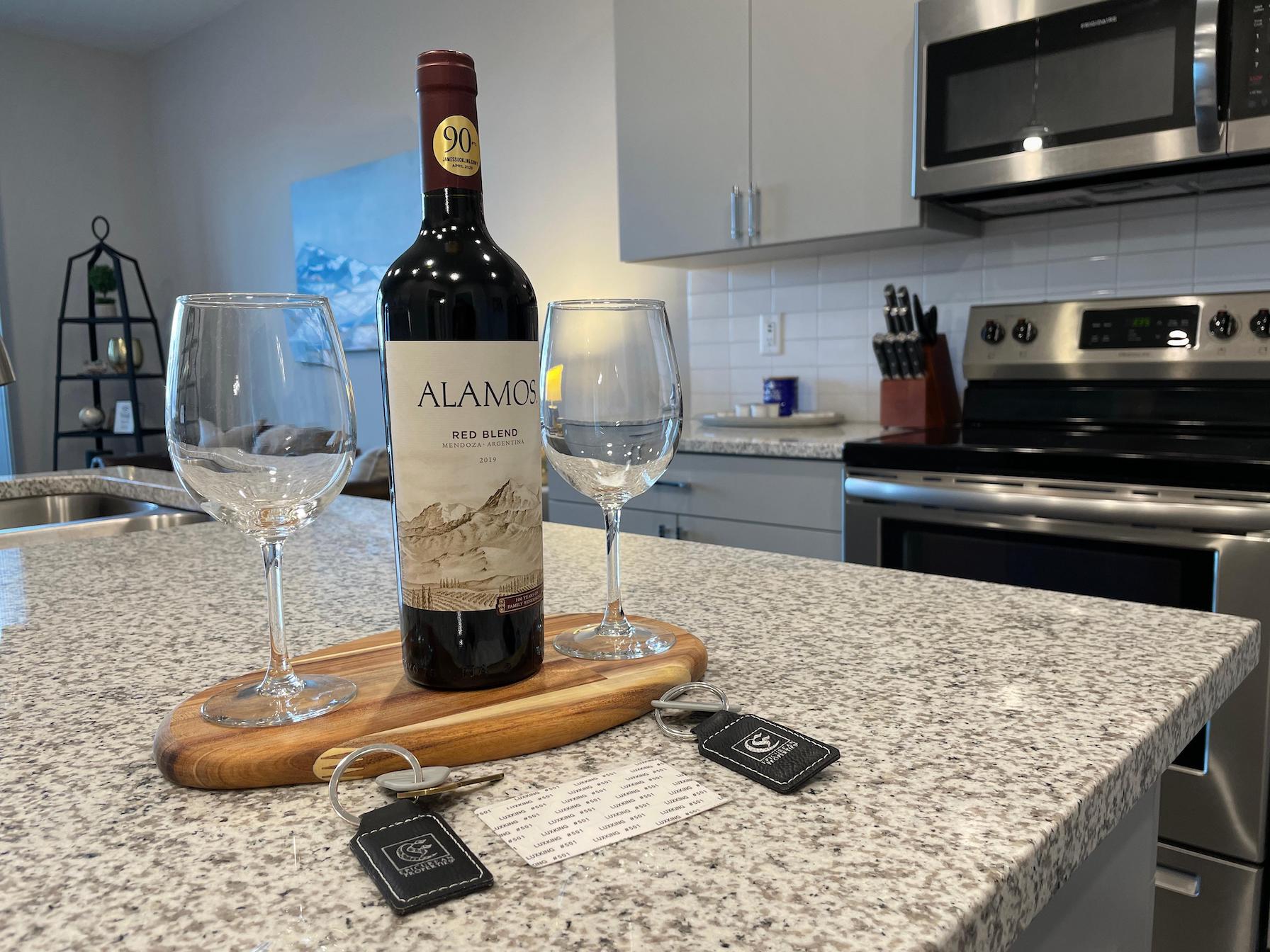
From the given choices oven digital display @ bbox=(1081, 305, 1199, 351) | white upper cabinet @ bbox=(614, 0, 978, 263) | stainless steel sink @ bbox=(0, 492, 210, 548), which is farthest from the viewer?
white upper cabinet @ bbox=(614, 0, 978, 263)

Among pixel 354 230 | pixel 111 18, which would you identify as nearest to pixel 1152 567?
pixel 354 230

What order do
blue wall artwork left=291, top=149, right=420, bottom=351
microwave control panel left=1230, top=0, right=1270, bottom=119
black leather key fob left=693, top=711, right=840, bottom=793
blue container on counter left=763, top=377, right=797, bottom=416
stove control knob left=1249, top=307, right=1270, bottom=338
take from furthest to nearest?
blue wall artwork left=291, top=149, right=420, bottom=351, blue container on counter left=763, top=377, right=797, bottom=416, stove control knob left=1249, top=307, right=1270, bottom=338, microwave control panel left=1230, top=0, right=1270, bottom=119, black leather key fob left=693, top=711, right=840, bottom=793

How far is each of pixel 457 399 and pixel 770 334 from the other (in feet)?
8.37

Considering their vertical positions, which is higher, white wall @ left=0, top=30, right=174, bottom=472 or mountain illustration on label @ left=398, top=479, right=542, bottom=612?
white wall @ left=0, top=30, right=174, bottom=472

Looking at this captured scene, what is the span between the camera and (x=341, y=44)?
4.22 metres

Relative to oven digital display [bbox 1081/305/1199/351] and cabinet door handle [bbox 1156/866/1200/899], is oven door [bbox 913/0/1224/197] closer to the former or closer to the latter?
oven digital display [bbox 1081/305/1199/351]

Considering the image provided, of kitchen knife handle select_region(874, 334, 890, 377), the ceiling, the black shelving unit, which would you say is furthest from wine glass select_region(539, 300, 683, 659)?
the ceiling

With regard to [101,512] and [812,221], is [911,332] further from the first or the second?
[101,512]

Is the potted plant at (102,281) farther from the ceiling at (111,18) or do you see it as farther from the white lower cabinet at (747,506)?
the white lower cabinet at (747,506)

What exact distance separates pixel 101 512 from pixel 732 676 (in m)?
1.99

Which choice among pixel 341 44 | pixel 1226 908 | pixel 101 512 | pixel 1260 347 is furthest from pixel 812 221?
pixel 341 44

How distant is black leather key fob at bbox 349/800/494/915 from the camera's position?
354 millimetres

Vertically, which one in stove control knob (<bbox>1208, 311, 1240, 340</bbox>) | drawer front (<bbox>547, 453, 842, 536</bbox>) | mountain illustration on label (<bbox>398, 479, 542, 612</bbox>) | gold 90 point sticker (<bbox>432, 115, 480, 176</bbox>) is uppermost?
gold 90 point sticker (<bbox>432, 115, 480, 176</bbox>)

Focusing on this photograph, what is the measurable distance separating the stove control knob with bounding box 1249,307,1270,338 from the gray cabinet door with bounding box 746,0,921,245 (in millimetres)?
766
